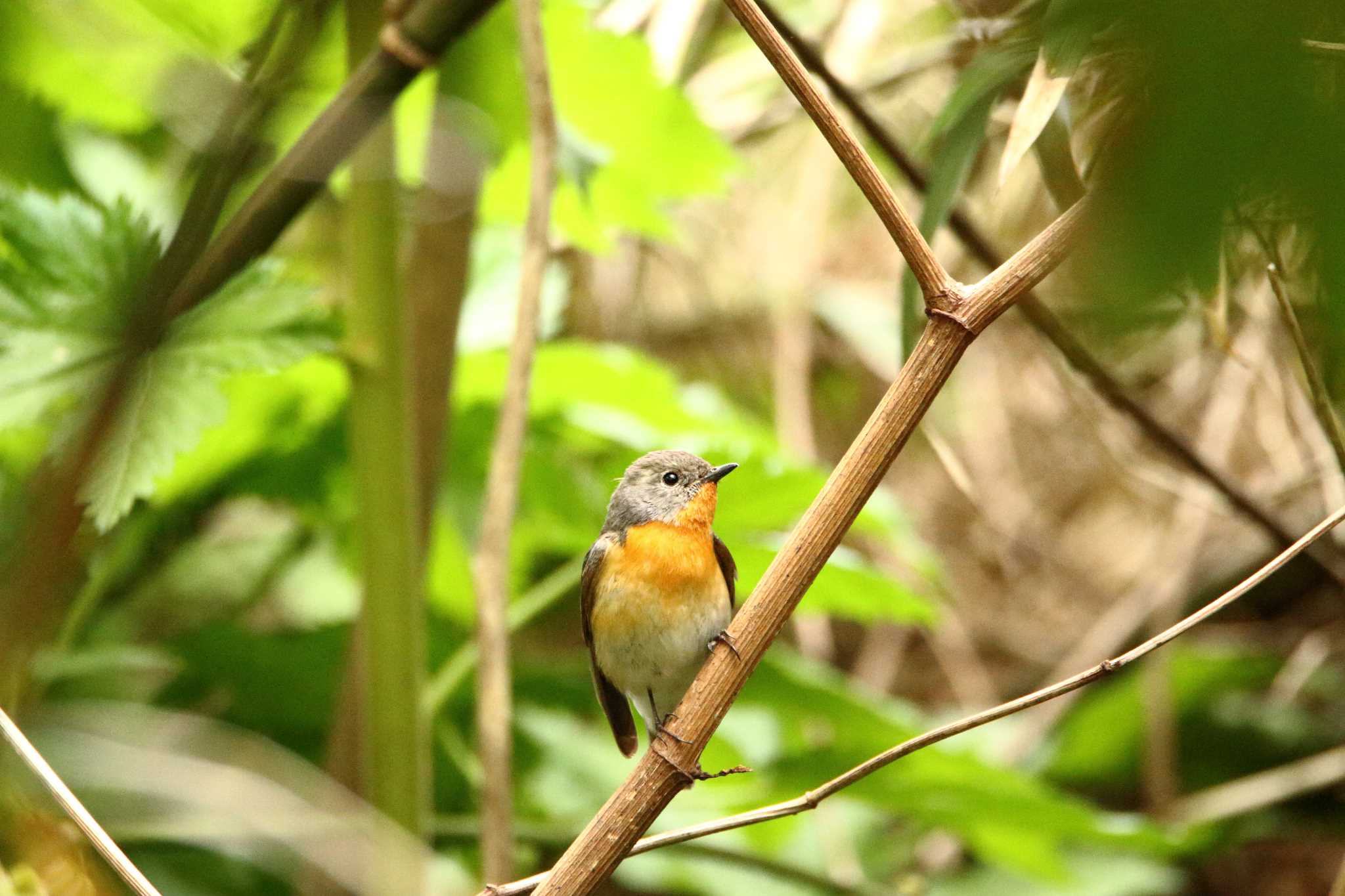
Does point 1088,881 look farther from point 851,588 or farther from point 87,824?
point 87,824

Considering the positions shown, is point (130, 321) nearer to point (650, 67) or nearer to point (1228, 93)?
point (1228, 93)

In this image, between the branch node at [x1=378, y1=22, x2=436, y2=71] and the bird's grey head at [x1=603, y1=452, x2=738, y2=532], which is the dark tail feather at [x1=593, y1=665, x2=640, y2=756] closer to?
the bird's grey head at [x1=603, y1=452, x2=738, y2=532]

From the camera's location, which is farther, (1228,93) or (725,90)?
(725,90)

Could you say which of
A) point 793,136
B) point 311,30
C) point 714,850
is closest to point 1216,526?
point 793,136

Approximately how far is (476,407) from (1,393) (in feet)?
4.42

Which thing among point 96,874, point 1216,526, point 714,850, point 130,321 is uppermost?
point 130,321

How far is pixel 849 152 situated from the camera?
1117mm

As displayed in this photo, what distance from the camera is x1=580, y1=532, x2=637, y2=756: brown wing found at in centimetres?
258

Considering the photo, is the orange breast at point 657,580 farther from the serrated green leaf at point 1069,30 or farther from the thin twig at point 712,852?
the serrated green leaf at point 1069,30

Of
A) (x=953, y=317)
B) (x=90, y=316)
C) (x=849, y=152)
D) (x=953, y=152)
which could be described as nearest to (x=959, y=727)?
(x=953, y=317)

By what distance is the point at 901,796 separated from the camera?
9.27 feet

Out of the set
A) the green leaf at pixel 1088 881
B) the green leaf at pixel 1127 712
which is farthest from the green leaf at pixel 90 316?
the green leaf at pixel 1127 712

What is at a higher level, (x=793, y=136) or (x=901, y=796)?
(x=793, y=136)

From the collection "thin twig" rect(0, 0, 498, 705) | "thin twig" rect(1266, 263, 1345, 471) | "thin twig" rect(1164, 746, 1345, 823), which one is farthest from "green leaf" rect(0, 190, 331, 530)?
"thin twig" rect(1164, 746, 1345, 823)
